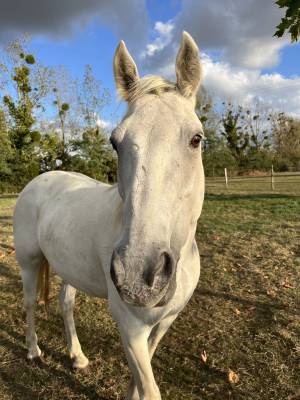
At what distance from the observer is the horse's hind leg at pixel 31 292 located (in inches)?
122

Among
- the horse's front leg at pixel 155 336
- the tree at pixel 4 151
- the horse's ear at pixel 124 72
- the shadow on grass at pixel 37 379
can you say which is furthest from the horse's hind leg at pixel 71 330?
the tree at pixel 4 151

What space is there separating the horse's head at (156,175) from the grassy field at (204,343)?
1.70 m

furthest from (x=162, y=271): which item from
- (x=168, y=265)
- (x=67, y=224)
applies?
(x=67, y=224)

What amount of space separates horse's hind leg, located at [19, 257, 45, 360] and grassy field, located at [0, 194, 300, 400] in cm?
17

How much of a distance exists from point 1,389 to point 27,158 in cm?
2296

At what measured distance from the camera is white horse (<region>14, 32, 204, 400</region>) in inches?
51.1

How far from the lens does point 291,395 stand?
254 cm

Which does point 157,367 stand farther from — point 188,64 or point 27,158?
point 27,158

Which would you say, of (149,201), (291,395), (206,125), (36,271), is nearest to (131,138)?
(149,201)

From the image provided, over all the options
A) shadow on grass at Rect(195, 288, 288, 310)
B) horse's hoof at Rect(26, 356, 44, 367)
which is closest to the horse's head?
horse's hoof at Rect(26, 356, 44, 367)

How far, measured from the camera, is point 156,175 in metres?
1.40

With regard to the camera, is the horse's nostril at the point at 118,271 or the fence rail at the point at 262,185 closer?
the horse's nostril at the point at 118,271

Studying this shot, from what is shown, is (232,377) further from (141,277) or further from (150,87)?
(150,87)

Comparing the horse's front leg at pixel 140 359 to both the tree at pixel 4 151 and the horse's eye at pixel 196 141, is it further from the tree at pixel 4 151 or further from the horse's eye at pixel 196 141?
the tree at pixel 4 151
